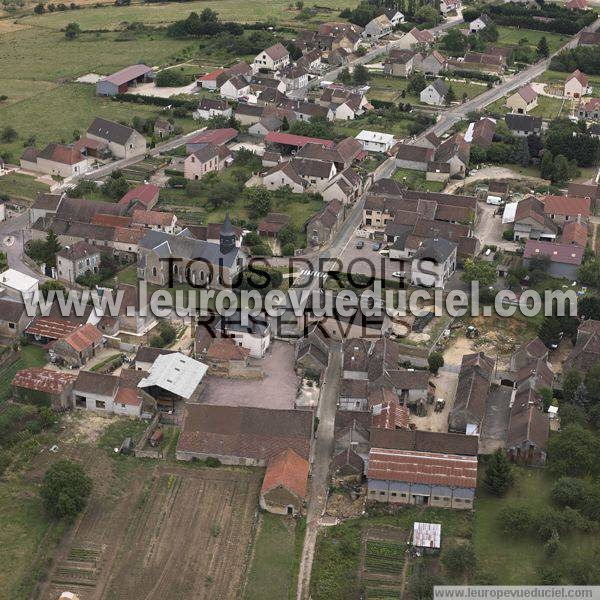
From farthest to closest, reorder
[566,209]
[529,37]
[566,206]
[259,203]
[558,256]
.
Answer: [529,37], [259,203], [566,206], [566,209], [558,256]

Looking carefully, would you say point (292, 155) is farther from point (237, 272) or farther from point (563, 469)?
point (563, 469)

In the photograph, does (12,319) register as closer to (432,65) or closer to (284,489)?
(284,489)

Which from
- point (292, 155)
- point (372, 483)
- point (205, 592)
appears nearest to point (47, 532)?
point (205, 592)

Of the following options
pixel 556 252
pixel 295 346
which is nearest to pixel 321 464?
A: pixel 295 346

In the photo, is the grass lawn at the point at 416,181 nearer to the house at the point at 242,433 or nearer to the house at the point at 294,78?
the house at the point at 294,78

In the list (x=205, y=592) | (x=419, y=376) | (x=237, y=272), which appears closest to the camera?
(x=205, y=592)

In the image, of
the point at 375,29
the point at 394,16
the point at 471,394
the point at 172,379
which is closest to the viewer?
the point at 471,394

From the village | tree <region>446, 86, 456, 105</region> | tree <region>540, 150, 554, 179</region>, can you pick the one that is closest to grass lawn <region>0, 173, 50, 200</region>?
the village
